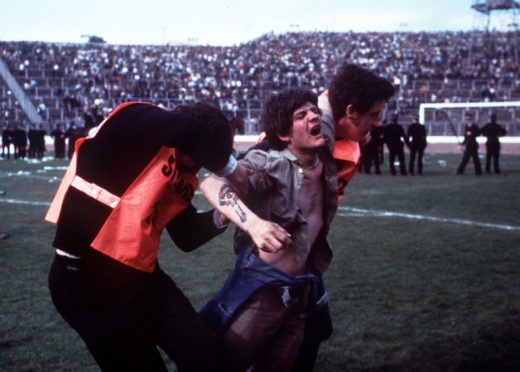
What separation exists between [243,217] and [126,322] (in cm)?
63

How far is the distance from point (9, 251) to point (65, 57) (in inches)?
1733

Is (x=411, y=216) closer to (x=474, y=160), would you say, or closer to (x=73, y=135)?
(x=474, y=160)

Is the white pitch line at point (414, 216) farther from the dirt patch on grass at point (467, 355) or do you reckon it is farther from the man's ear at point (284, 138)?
the man's ear at point (284, 138)

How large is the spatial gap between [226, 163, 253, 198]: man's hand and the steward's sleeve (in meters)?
0.43

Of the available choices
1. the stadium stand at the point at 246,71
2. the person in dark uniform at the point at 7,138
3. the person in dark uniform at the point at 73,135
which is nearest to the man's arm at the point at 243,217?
the person in dark uniform at the point at 73,135

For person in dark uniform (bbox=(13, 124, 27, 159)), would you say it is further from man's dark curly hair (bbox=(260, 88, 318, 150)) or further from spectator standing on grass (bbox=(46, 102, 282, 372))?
spectator standing on grass (bbox=(46, 102, 282, 372))

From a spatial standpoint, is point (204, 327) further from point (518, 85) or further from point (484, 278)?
point (518, 85)

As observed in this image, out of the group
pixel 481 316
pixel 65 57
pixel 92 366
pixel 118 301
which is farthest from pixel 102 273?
pixel 65 57

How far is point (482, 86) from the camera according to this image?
148 ft

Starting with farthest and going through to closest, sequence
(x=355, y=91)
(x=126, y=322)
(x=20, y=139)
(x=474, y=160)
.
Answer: (x=20, y=139)
(x=474, y=160)
(x=355, y=91)
(x=126, y=322)

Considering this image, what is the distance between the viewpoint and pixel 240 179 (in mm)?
2930

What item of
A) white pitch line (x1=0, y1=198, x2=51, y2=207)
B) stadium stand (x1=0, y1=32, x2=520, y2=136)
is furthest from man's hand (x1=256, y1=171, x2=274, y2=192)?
stadium stand (x1=0, y1=32, x2=520, y2=136)

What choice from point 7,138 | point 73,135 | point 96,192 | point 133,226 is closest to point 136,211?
point 133,226

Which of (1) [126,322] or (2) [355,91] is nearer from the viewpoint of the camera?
(1) [126,322]
